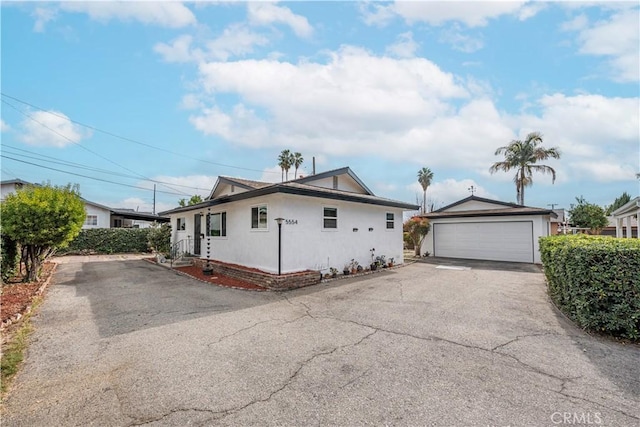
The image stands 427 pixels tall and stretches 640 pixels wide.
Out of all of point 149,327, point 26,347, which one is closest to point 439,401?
point 149,327

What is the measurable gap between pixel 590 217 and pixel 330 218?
1242 inches

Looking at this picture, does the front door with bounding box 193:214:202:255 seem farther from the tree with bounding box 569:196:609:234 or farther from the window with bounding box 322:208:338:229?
the tree with bounding box 569:196:609:234

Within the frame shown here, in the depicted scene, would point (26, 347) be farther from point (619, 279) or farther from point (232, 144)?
point (232, 144)

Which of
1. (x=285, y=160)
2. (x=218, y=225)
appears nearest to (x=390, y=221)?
(x=218, y=225)

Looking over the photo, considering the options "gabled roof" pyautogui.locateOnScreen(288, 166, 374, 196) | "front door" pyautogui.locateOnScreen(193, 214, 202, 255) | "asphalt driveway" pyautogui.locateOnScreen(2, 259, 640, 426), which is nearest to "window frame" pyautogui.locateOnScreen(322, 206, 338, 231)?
"gabled roof" pyautogui.locateOnScreen(288, 166, 374, 196)

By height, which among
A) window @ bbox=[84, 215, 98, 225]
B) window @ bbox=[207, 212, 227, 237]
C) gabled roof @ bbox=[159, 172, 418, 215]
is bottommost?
window @ bbox=[207, 212, 227, 237]

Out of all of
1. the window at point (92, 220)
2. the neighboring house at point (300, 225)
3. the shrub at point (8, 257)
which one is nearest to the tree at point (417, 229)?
the neighboring house at point (300, 225)

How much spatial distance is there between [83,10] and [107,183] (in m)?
22.4

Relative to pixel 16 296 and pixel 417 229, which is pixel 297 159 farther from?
pixel 16 296

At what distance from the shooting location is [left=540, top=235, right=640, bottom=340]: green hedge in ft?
14.8

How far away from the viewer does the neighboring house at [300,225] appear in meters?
9.48

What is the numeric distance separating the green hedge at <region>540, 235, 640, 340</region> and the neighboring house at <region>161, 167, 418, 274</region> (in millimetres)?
6639

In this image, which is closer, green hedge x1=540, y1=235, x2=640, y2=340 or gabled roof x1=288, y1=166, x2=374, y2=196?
green hedge x1=540, y1=235, x2=640, y2=340

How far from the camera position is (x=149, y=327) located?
17.5 ft
